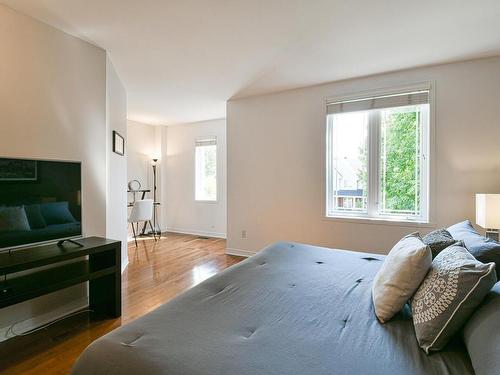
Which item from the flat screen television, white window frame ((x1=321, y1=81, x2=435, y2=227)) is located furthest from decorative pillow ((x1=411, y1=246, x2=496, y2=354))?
the flat screen television

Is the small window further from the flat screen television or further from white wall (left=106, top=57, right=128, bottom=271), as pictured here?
the flat screen television

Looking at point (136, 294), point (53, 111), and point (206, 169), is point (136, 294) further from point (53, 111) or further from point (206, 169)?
point (206, 169)

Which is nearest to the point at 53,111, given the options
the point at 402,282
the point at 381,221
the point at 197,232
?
the point at 402,282

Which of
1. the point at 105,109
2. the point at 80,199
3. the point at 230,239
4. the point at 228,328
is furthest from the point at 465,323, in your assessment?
the point at 230,239

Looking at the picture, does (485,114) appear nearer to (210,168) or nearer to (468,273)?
(468,273)

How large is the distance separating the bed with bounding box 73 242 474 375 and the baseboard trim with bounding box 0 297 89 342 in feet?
5.47

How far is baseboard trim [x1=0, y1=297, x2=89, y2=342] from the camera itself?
2083mm

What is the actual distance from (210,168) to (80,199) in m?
3.82

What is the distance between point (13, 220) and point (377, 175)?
3.66 m

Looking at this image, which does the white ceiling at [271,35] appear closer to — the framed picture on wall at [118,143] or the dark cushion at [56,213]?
the framed picture on wall at [118,143]

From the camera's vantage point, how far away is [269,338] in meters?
1.04

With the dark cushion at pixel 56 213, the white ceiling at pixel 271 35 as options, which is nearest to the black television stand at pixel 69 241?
the dark cushion at pixel 56 213

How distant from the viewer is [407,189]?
131 inches

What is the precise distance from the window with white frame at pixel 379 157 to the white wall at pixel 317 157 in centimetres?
15
